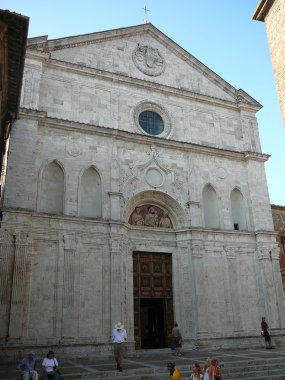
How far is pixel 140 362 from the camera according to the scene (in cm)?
1380

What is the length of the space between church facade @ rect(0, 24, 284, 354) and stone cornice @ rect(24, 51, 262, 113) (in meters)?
0.06

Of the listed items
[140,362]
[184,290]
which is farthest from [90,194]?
[140,362]

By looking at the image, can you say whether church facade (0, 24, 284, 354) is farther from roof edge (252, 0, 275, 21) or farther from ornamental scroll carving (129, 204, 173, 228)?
roof edge (252, 0, 275, 21)

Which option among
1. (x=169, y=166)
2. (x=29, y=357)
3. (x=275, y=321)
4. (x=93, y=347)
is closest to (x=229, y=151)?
(x=169, y=166)

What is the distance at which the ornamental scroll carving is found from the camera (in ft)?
62.5

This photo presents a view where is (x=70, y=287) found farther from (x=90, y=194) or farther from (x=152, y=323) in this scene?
(x=152, y=323)

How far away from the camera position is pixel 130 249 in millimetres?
18250

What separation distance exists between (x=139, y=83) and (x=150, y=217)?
6.89 m

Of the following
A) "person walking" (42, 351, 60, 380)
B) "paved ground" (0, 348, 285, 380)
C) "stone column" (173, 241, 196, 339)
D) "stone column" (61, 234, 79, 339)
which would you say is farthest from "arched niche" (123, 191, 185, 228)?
"person walking" (42, 351, 60, 380)

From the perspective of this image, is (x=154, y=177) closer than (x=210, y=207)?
Yes

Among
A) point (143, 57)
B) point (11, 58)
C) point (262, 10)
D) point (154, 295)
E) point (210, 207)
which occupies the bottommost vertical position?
point (154, 295)

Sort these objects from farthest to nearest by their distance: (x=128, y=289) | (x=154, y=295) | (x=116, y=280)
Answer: (x=154, y=295) < (x=128, y=289) < (x=116, y=280)

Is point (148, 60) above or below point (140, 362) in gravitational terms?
above

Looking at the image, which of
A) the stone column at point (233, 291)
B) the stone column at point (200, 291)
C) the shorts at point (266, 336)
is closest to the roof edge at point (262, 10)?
the stone column at point (200, 291)
